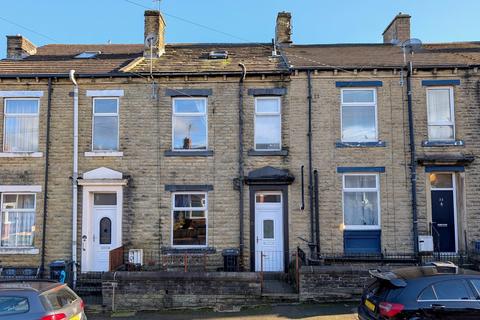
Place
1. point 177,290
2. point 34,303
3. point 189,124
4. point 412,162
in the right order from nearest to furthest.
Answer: point 34,303 → point 177,290 → point 412,162 → point 189,124

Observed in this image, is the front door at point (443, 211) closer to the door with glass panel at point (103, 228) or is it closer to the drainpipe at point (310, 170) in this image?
the drainpipe at point (310, 170)

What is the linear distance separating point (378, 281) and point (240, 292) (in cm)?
438

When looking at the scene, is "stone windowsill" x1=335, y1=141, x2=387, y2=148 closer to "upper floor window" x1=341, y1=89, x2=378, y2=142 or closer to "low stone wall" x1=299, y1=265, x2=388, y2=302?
"upper floor window" x1=341, y1=89, x2=378, y2=142

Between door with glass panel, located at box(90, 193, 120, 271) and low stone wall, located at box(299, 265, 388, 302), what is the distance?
6.50m

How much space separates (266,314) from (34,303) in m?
5.59

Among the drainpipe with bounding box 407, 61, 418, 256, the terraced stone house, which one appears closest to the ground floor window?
the terraced stone house

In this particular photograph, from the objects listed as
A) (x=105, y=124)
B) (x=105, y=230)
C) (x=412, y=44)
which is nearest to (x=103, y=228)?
(x=105, y=230)

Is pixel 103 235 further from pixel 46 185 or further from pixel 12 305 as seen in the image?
pixel 12 305

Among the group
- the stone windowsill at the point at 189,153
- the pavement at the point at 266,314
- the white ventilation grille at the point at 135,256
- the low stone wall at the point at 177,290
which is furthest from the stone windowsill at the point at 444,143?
the white ventilation grille at the point at 135,256

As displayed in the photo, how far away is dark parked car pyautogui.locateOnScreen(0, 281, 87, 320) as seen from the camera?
6.64 meters

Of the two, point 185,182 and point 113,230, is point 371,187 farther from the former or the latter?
point 113,230

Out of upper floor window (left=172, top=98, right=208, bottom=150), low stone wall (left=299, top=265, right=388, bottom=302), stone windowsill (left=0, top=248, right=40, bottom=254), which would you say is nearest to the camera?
low stone wall (left=299, top=265, right=388, bottom=302)

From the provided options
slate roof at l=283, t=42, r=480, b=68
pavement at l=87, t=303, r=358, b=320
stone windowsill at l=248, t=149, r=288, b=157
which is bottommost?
pavement at l=87, t=303, r=358, b=320

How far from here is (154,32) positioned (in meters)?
16.8
